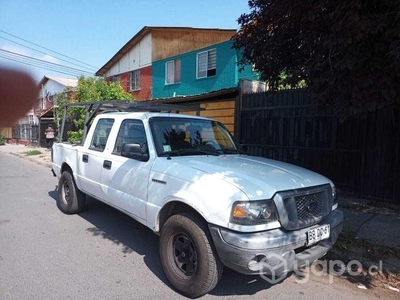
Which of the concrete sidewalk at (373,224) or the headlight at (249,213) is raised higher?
the headlight at (249,213)

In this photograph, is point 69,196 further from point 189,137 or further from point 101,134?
point 189,137

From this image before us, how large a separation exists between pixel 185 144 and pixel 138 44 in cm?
1809

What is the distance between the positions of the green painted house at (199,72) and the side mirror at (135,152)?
371 inches


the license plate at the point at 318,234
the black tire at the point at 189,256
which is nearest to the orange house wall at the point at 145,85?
the black tire at the point at 189,256

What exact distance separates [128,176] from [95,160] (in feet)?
3.71

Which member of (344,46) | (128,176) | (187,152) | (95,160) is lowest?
(128,176)

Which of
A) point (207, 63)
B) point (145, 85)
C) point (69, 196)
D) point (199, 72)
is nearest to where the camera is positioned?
point (69, 196)

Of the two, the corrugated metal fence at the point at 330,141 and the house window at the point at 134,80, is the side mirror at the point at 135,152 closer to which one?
the corrugated metal fence at the point at 330,141

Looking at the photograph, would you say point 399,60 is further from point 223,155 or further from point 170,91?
point 170,91

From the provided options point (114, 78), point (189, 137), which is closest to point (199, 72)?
point (114, 78)

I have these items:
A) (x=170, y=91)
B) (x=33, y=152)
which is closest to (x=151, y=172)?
(x=170, y=91)

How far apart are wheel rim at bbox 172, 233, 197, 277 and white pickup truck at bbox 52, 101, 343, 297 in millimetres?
10

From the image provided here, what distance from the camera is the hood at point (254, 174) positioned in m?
3.13

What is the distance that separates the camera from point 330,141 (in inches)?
289
